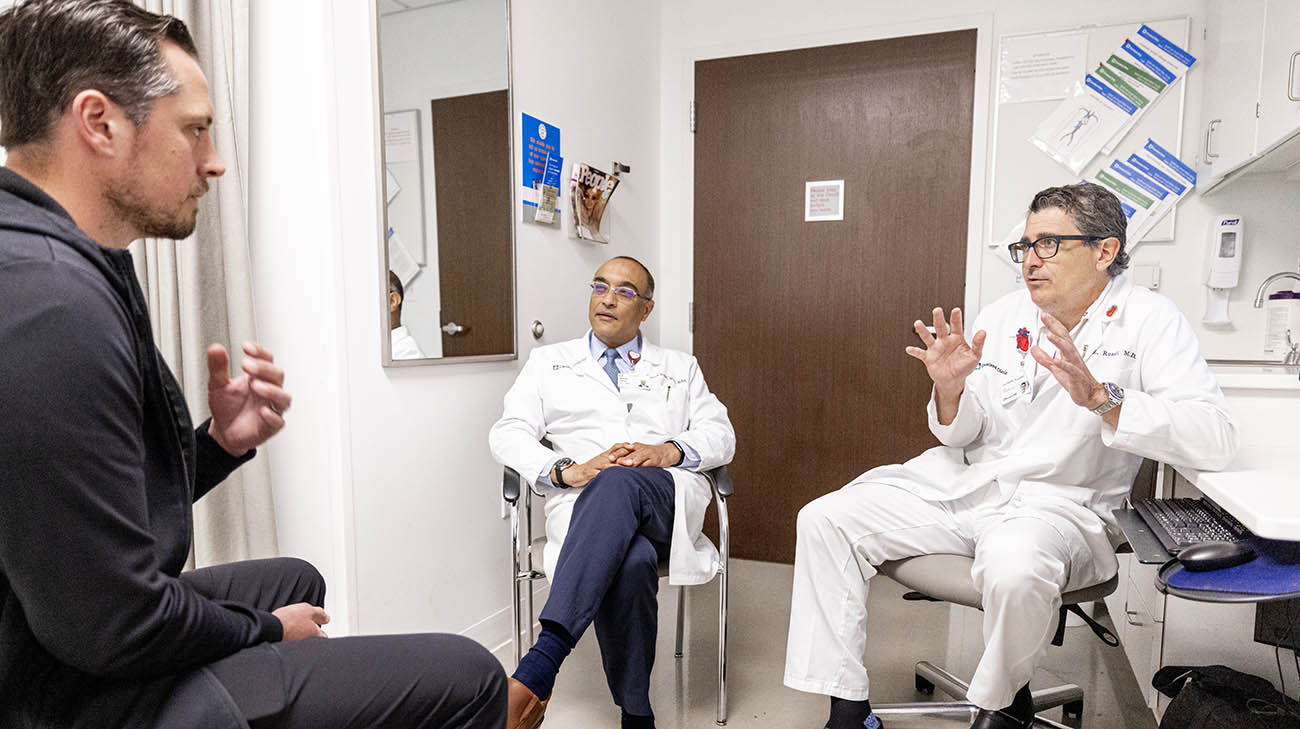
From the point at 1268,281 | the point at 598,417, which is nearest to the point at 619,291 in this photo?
the point at 598,417

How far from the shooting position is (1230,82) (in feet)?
7.20

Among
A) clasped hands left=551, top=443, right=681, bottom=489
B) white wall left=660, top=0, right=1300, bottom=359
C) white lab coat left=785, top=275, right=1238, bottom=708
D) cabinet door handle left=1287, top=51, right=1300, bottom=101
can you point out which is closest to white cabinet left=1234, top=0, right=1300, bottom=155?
cabinet door handle left=1287, top=51, right=1300, bottom=101

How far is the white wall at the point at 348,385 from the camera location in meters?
1.75

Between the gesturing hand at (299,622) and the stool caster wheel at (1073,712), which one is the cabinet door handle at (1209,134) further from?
the gesturing hand at (299,622)

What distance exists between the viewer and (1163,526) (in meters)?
1.29

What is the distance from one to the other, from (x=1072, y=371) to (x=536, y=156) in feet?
5.71

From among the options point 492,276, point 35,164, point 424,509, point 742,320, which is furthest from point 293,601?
point 742,320

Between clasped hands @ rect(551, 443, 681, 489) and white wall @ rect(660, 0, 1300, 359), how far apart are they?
51.8 inches

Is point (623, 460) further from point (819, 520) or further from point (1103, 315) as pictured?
point (1103, 315)

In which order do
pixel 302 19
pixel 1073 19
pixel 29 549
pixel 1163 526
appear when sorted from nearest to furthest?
pixel 29 549, pixel 1163 526, pixel 302 19, pixel 1073 19

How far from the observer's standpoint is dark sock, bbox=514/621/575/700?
1.51 meters

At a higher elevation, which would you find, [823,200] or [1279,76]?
[1279,76]

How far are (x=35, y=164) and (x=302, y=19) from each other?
3.61ft

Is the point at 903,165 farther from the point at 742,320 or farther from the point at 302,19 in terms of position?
the point at 302,19
